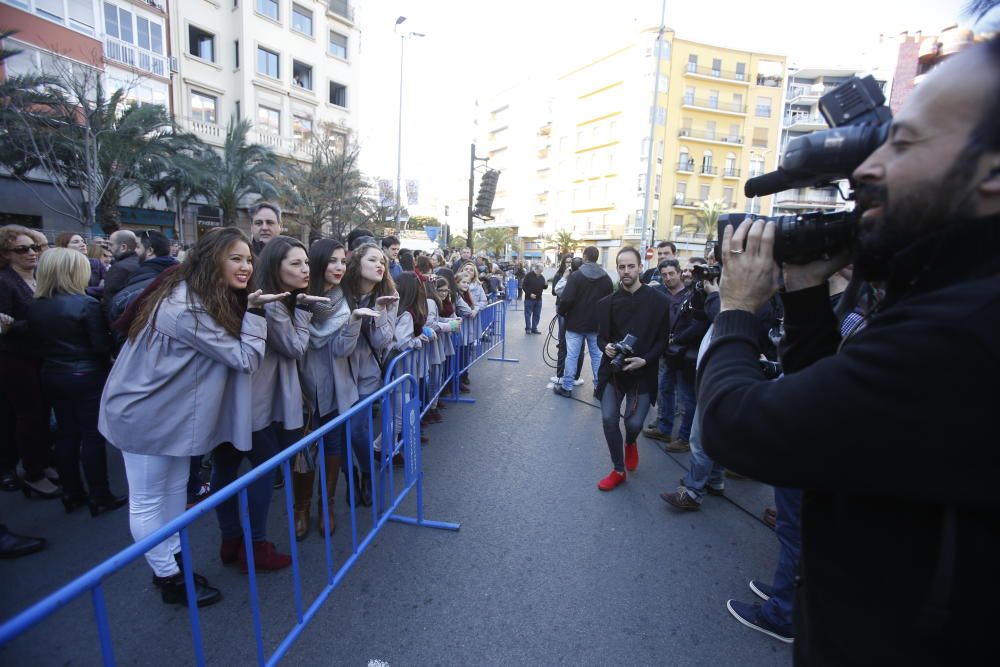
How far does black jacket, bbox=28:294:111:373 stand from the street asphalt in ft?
3.63

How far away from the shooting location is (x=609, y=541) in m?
3.41

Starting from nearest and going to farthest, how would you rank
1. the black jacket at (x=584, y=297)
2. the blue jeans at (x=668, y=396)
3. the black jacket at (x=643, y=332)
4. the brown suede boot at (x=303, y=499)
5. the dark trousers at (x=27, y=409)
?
1. the brown suede boot at (x=303, y=499)
2. the dark trousers at (x=27, y=409)
3. the black jacket at (x=643, y=332)
4. the blue jeans at (x=668, y=396)
5. the black jacket at (x=584, y=297)

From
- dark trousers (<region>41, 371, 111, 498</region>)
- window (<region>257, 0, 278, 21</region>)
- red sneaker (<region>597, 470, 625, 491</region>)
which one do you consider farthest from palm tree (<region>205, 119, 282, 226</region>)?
red sneaker (<region>597, 470, 625, 491</region>)

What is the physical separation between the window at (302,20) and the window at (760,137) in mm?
39586

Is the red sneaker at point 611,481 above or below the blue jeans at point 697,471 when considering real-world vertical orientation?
below

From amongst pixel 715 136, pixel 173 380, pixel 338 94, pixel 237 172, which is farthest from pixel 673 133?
pixel 173 380

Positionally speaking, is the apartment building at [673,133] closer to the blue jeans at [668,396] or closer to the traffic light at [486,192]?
the traffic light at [486,192]

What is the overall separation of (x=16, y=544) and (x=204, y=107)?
2782 centimetres

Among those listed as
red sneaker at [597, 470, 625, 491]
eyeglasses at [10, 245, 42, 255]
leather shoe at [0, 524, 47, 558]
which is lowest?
leather shoe at [0, 524, 47, 558]

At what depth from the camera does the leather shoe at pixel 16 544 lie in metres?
3.03

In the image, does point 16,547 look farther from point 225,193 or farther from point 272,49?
point 272,49

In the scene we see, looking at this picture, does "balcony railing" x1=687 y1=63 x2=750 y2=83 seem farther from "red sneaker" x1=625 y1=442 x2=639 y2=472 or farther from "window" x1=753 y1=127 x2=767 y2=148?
"red sneaker" x1=625 y1=442 x2=639 y2=472

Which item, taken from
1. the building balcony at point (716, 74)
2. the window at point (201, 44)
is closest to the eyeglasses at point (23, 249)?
the window at point (201, 44)

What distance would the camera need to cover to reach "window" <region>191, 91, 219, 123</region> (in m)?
24.2
